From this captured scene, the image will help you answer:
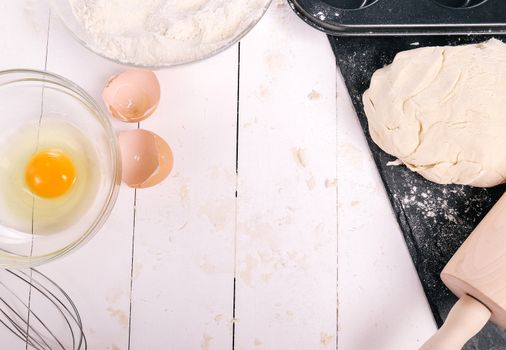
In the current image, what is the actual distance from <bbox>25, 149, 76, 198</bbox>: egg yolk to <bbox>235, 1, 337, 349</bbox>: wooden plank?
0.35 meters

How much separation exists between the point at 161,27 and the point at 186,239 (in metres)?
0.44

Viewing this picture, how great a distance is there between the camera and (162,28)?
3.94 feet

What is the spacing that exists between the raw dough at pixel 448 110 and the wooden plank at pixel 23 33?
72 cm

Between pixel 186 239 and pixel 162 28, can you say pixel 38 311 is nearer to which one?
pixel 186 239

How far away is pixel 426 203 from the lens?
1291mm

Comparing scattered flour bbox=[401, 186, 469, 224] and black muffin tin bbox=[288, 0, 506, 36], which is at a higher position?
black muffin tin bbox=[288, 0, 506, 36]

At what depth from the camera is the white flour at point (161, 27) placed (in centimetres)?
120

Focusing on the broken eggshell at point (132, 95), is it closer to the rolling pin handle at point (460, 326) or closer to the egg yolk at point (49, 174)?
the egg yolk at point (49, 174)

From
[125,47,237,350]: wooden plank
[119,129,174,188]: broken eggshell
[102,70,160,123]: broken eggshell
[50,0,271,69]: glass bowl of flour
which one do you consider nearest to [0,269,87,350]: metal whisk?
[125,47,237,350]: wooden plank

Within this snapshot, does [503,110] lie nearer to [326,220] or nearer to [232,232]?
[326,220]

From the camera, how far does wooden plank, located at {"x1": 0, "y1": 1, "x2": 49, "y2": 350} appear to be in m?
1.33

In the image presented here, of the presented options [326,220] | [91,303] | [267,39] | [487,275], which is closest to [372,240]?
[326,220]

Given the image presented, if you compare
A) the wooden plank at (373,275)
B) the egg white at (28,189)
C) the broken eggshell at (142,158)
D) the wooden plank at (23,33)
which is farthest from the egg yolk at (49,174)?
the wooden plank at (373,275)

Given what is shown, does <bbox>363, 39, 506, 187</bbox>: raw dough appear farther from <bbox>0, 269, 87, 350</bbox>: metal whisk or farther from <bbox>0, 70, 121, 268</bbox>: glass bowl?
<bbox>0, 269, 87, 350</bbox>: metal whisk
